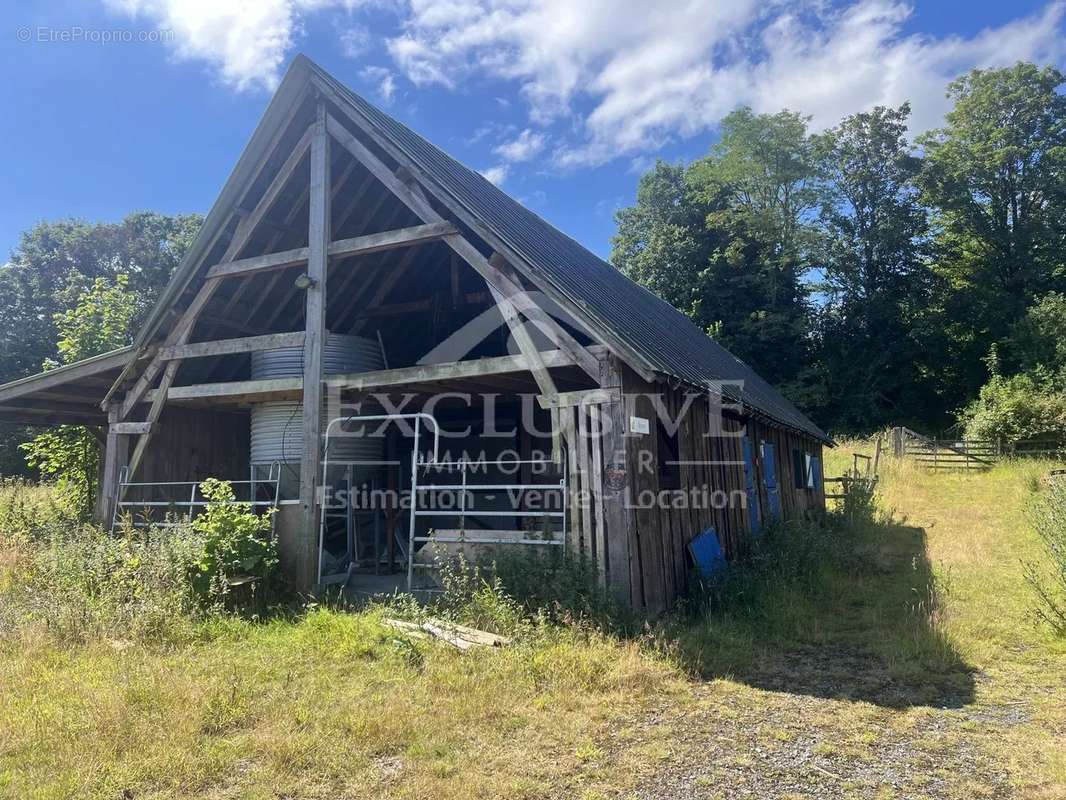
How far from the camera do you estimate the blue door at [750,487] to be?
11.2 meters

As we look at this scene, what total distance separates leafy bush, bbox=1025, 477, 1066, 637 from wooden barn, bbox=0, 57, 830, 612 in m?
3.48

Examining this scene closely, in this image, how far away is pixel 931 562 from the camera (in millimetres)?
11023

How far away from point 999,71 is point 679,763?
144 feet

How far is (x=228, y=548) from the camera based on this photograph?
315 inches

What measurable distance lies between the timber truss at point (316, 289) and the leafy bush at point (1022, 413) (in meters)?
23.5

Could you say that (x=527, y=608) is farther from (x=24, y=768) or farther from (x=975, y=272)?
(x=975, y=272)

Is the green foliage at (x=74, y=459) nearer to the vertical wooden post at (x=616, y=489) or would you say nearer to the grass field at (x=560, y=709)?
the grass field at (x=560, y=709)

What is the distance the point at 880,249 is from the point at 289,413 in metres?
35.5

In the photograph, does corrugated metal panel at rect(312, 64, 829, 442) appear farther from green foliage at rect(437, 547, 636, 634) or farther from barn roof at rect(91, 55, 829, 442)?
green foliage at rect(437, 547, 636, 634)

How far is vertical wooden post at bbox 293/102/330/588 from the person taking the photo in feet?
28.5

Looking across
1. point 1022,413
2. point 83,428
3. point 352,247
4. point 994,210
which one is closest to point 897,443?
point 1022,413

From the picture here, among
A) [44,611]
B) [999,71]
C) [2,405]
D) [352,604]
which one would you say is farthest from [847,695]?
[999,71]

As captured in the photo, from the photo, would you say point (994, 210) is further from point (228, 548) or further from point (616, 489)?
point (228, 548)

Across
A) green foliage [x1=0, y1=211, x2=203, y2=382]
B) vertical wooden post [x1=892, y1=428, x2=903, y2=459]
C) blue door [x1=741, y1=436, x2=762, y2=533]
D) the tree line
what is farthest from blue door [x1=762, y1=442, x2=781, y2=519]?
green foliage [x1=0, y1=211, x2=203, y2=382]
